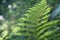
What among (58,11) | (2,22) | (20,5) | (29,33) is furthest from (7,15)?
(29,33)

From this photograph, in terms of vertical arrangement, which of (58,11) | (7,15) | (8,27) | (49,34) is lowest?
(49,34)

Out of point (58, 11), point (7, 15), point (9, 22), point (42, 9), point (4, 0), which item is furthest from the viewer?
point (4, 0)

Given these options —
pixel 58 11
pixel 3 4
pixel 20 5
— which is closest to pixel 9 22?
pixel 20 5

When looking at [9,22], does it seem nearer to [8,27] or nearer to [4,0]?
[8,27]

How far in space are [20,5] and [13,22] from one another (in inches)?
10.9

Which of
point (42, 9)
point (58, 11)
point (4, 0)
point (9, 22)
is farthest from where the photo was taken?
point (4, 0)

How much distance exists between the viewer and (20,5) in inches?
118

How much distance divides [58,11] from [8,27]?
94 centimetres

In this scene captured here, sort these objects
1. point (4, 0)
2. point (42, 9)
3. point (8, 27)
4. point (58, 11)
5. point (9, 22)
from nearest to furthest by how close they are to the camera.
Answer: point (42, 9), point (58, 11), point (8, 27), point (9, 22), point (4, 0)

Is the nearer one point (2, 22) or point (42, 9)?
point (42, 9)

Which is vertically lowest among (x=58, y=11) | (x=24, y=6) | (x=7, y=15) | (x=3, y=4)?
(x=58, y=11)

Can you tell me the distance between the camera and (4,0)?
11.7 ft

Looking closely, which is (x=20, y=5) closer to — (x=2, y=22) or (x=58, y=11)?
(x=2, y=22)

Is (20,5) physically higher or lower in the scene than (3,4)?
lower
